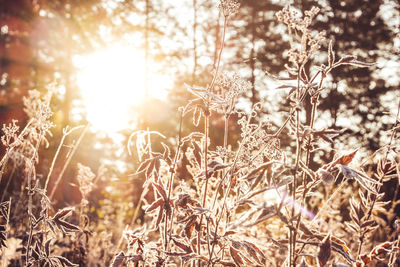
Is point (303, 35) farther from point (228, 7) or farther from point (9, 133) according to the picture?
point (9, 133)

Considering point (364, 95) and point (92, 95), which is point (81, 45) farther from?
point (364, 95)

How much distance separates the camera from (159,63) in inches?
378

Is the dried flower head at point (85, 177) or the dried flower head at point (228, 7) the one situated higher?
the dried flower head at point (228, 7)

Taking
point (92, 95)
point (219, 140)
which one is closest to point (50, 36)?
point (92, 95)

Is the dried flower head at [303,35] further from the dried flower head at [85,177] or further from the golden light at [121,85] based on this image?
the golden light at [121,85]

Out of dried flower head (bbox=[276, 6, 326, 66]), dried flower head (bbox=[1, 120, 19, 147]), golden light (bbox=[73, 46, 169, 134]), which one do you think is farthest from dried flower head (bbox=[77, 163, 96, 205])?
golden light (bbox=[73, 46, 169, 134])

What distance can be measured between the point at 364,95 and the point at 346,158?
8983 millimetres

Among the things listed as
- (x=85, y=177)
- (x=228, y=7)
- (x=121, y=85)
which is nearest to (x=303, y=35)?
(x=228, y=7)

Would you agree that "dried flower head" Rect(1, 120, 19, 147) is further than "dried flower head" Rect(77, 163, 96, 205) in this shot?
No

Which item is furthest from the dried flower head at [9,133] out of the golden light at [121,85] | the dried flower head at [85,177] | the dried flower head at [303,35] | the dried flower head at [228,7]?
the golden light at [121,85]

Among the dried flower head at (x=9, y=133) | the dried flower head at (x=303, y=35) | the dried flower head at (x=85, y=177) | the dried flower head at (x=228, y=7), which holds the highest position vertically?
the dried flower head at (x=228, y=7)

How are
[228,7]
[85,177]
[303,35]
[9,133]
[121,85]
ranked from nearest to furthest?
[303,35], [228,7], [9,133], [85,177], [121,85]

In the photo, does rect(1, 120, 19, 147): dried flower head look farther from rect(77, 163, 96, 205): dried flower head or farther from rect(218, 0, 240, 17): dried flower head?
rect(218, 0, 240, 17): dried flower head

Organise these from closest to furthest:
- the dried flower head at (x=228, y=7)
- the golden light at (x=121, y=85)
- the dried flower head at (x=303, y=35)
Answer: the dried flower head at (x=303, y=35) < the dried flower head at (x=228, y=7) < the golden light at (x=121, y=85)
